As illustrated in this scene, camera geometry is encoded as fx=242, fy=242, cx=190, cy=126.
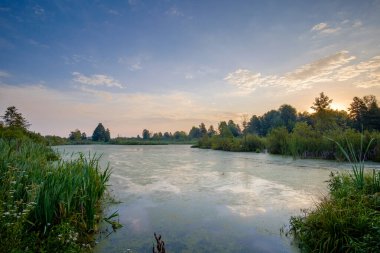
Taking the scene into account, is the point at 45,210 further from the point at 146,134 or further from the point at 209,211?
the point at 146,134

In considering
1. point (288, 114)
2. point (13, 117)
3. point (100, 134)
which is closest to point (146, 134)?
point (100, 134)

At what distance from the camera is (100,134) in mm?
73750

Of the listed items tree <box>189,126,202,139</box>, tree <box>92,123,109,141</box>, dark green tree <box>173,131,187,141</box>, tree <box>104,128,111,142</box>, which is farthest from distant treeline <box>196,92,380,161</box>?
tree <box>92,123,109,141</box>

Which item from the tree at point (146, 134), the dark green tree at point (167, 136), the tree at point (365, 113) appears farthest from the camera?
the tree at point (146, 134)

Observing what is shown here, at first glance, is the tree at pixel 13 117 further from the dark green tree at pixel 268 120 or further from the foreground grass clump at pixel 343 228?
the dark green tree at pixel 268 120

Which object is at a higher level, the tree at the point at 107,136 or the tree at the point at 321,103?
the tree at the point at 321,103

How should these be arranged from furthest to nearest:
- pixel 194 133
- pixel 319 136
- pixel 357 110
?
pixel 194 133 < pixel 357 110 < pixel 319 136

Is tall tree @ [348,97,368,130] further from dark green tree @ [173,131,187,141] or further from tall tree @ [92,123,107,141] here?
tall tree @ [92,123,107,141]

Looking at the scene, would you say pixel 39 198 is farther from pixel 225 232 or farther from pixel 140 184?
pixel 140 184

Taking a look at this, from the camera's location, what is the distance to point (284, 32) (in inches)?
438

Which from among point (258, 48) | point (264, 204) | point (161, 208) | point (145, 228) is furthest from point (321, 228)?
point (258, 48)

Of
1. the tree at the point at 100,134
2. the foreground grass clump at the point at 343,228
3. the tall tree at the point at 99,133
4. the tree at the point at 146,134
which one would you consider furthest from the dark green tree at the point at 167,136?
the foreground grass clump at the point at 343,228

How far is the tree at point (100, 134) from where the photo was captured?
73.6 metres

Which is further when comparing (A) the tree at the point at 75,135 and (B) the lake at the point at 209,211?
(A) the tree at the point at 75,135
